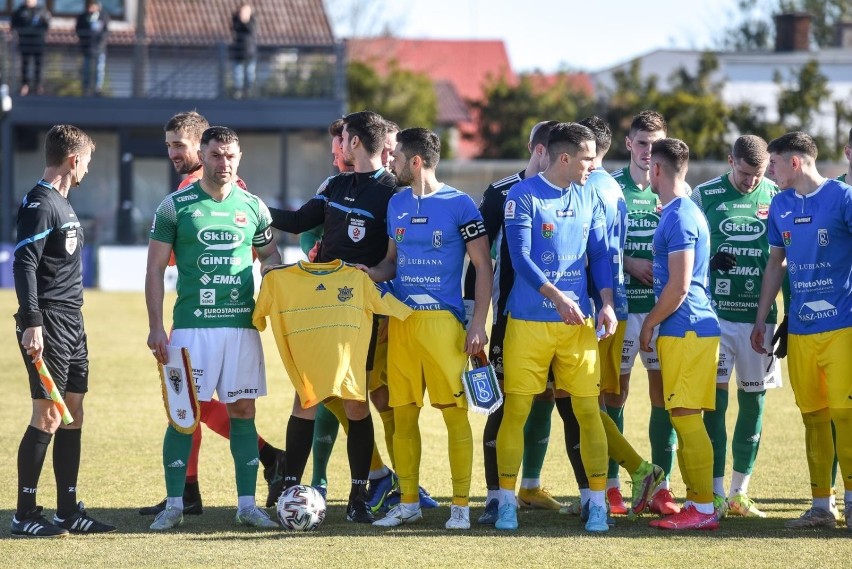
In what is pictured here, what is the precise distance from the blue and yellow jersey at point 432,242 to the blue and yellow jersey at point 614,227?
79 centimetres

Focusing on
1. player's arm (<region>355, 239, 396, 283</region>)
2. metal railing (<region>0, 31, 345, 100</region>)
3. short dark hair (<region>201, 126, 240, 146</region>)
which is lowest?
player's arm (<region>355, 239, 396, 283</region>)

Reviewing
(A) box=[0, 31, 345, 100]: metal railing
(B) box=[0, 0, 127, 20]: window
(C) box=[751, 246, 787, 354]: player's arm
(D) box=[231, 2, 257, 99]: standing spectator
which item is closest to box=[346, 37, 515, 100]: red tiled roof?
(B) box=[0, 0, 127, 20]: window

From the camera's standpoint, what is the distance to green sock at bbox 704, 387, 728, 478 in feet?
24.5

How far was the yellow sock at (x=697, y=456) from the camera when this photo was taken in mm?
→ 6816

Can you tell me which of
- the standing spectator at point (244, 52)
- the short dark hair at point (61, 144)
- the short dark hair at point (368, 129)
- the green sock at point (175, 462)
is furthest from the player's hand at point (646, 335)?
the standing spectator at point (244, 52)

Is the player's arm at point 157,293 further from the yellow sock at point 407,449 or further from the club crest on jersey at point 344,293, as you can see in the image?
the yellow sock at point 407,449

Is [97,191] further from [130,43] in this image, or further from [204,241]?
[204,241]

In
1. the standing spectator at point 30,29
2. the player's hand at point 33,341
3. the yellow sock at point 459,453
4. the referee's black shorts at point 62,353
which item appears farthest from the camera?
the standing spectator at point 30,29

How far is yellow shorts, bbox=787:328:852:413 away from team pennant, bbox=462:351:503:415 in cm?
176

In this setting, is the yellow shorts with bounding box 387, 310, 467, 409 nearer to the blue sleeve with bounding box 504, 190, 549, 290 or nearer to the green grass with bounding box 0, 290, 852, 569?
the blue sleeve with bounding box 504, 190, 549, 290

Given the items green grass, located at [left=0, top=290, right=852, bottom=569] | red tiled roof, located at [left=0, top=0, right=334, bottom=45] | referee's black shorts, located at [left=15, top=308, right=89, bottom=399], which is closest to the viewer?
green grass, located at [left=0, top=290, right=852, bottom=569]

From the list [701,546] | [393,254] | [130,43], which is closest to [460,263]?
[393,254]

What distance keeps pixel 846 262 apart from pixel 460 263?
2.21 m

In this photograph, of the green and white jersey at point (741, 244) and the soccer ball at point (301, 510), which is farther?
the green and white jersey at point (741, 244)
